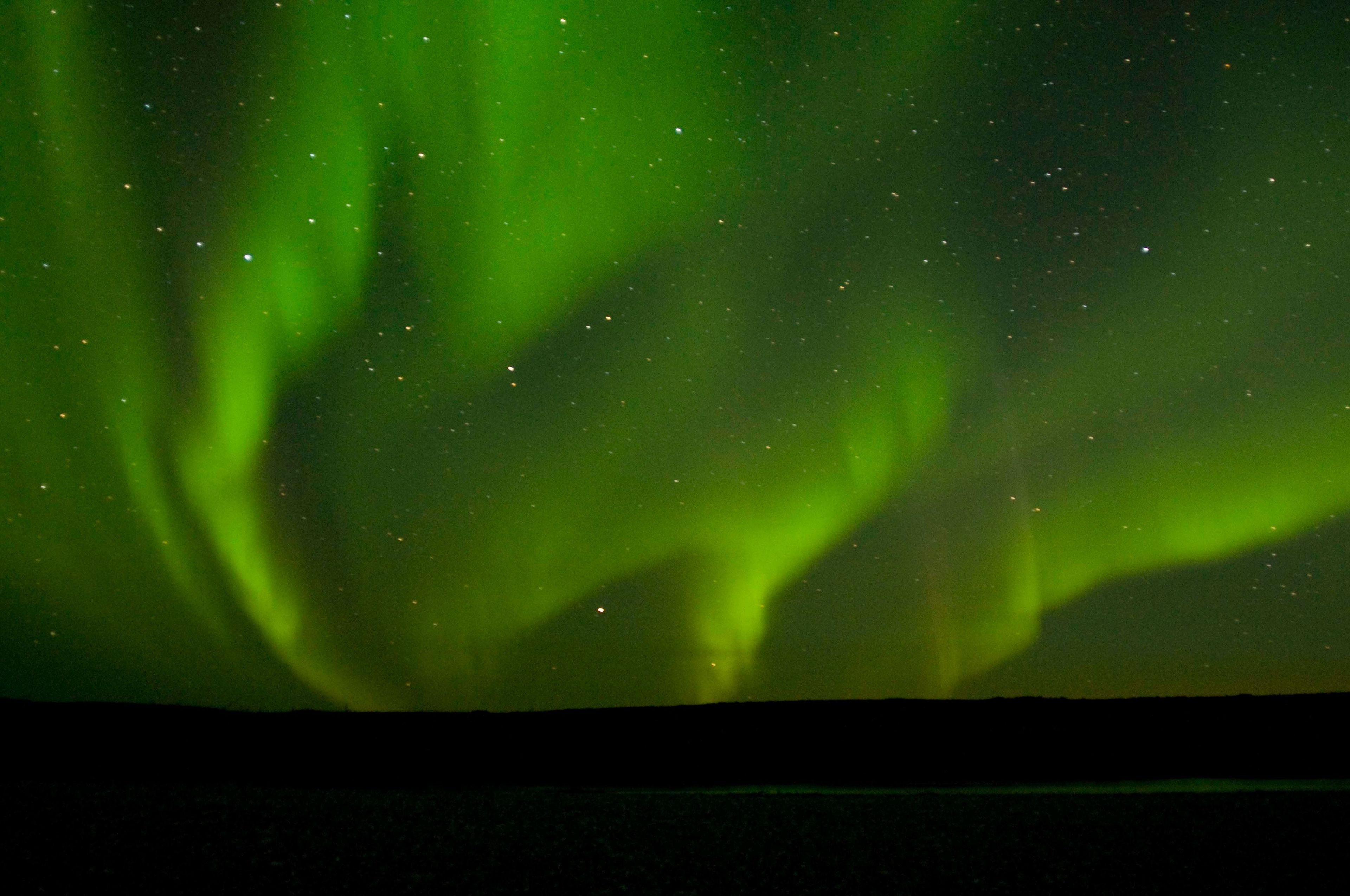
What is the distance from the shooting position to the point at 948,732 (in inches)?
352

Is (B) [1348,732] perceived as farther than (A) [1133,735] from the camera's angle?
No

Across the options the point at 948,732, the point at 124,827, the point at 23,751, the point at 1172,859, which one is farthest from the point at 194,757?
the point at 1172,859

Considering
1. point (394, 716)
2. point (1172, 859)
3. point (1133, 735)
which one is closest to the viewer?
point (1172, 859)

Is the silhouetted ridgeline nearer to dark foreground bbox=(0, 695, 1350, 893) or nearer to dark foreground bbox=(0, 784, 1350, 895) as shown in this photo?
dark foreground bbox=(0, 695, 1350, 893)

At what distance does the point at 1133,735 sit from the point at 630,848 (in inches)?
283

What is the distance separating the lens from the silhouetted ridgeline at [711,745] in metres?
7.74

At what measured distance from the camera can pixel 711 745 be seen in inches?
372

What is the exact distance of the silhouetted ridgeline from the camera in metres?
7.74

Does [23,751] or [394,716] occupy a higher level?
[23,751]

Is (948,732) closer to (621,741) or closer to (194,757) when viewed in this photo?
(621,741)

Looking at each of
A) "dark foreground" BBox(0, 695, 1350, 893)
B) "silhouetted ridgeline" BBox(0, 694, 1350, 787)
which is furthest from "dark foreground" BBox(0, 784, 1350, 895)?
"silhouetted ridgeline" BBox(0, 694, 1350, 787)

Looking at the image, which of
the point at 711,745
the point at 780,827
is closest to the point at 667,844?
the point at 780,827

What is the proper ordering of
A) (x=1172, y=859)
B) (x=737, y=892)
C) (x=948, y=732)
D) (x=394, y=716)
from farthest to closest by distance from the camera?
(x=394, y=716) → (x=948, y=732) → (x=1172, y=859) → (x=737, y=892)

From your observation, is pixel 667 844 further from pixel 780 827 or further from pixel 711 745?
pixel 711 745
